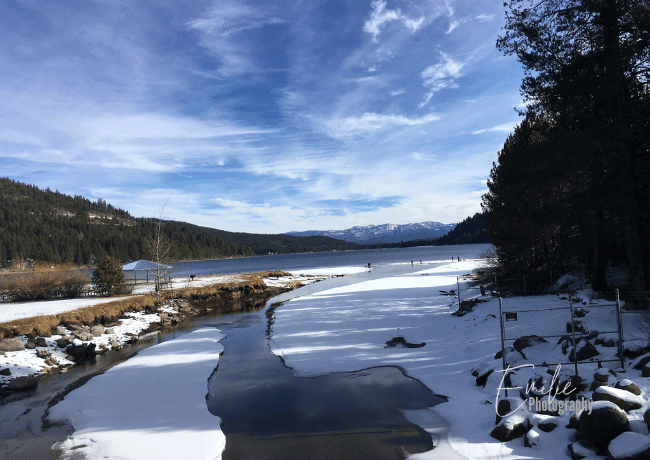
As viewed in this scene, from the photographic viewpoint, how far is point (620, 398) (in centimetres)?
620

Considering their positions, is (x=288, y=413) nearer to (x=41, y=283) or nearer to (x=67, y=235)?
(x=41, y=283)

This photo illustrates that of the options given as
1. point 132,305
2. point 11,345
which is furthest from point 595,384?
point 132,305

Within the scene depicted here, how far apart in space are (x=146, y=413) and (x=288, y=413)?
386cm

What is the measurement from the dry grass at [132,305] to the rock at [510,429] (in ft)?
64.0

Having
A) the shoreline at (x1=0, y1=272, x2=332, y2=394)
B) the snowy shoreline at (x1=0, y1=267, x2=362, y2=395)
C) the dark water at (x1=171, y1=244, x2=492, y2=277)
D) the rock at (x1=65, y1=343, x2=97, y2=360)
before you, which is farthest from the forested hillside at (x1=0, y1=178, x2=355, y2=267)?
the rock at (x1=65, y1=343, x2=97, y2=360)

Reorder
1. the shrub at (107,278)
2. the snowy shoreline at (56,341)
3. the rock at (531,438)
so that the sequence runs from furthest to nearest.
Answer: the shrub at (107,278), the snowy shoreline at (56,341), the rock at (531,438)

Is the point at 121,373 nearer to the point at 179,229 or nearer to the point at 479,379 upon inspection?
the point at 479,379

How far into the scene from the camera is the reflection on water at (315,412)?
7039 mm

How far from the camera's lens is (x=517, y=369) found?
8.62 meters

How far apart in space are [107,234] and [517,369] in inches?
6611

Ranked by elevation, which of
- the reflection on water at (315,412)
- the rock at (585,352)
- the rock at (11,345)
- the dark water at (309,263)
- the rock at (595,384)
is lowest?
the dark water at (309,263)

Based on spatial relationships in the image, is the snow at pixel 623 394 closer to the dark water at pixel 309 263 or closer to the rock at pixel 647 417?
the rock at pixel 647 417

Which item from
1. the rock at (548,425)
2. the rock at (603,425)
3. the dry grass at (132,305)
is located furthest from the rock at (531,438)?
the dry grass at (132,305)

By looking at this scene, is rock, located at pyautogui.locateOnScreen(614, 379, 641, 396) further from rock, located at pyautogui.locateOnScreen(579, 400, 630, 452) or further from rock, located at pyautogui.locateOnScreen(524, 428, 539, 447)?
rock, located at pyautogui.locateOnScreen(524, 428, 539, 447)
